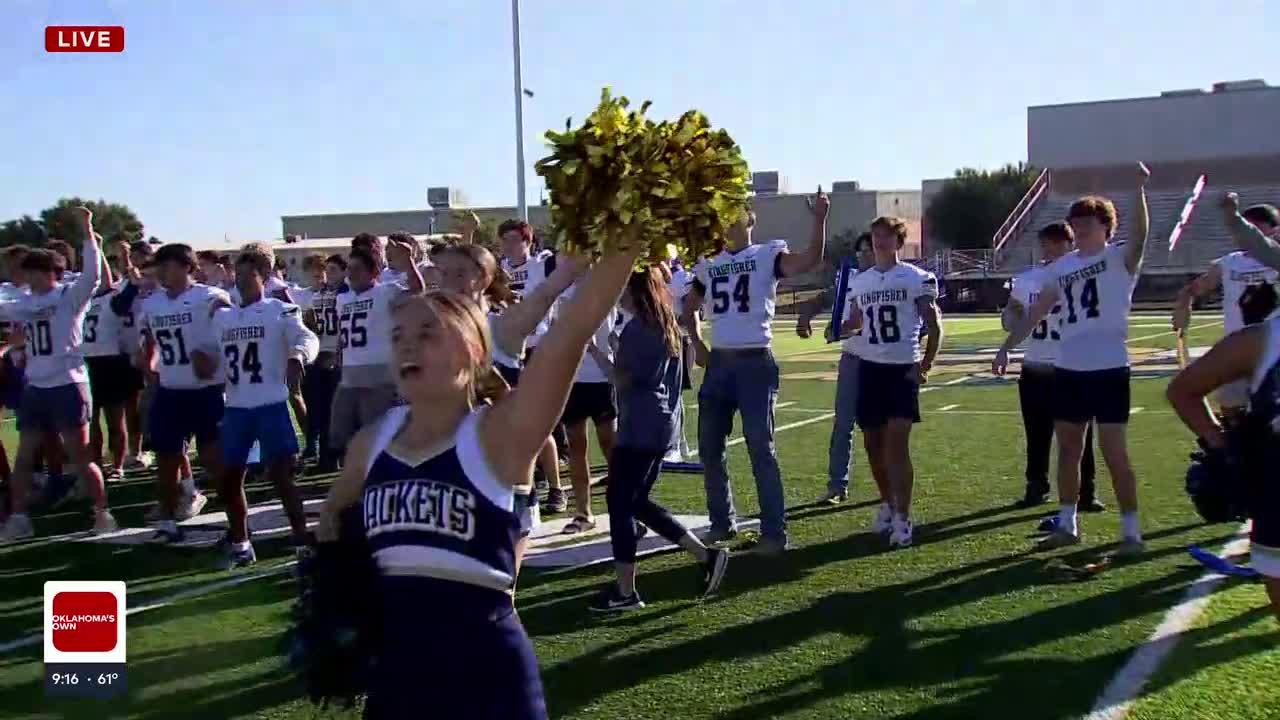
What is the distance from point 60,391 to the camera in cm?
862

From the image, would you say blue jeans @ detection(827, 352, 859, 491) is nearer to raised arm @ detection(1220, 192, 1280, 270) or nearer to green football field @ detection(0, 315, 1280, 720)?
green football field @ detection(0, 315, 1280, 720)

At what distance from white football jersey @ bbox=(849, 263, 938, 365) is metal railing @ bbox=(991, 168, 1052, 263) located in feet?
142

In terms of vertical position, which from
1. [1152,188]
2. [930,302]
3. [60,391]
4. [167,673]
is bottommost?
Result: [167,673]

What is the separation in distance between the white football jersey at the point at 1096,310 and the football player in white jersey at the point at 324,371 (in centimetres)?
654

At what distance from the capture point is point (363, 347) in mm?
8078

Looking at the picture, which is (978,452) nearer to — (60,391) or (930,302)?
(930,302)

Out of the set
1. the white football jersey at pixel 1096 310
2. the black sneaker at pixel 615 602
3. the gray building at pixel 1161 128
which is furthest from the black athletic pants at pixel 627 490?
the gray building at pixel 1161 128

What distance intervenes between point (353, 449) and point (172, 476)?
230 inches

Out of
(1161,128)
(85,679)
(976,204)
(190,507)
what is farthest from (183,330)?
(1161,128)

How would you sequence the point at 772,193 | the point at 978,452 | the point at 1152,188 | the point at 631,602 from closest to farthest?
1. the point at 631,602
2. the point at 978,452
3. the point at 1152,188
4. the point at 772,193

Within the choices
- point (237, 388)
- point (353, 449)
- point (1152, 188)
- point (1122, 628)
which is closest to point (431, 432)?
point (353, 449)

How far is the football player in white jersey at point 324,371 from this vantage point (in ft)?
37.3

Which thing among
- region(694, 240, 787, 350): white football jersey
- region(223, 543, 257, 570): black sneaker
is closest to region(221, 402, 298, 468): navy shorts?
region(223, 543, 257, 570): black sneaker

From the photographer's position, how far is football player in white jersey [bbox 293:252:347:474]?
11383 millimetres
